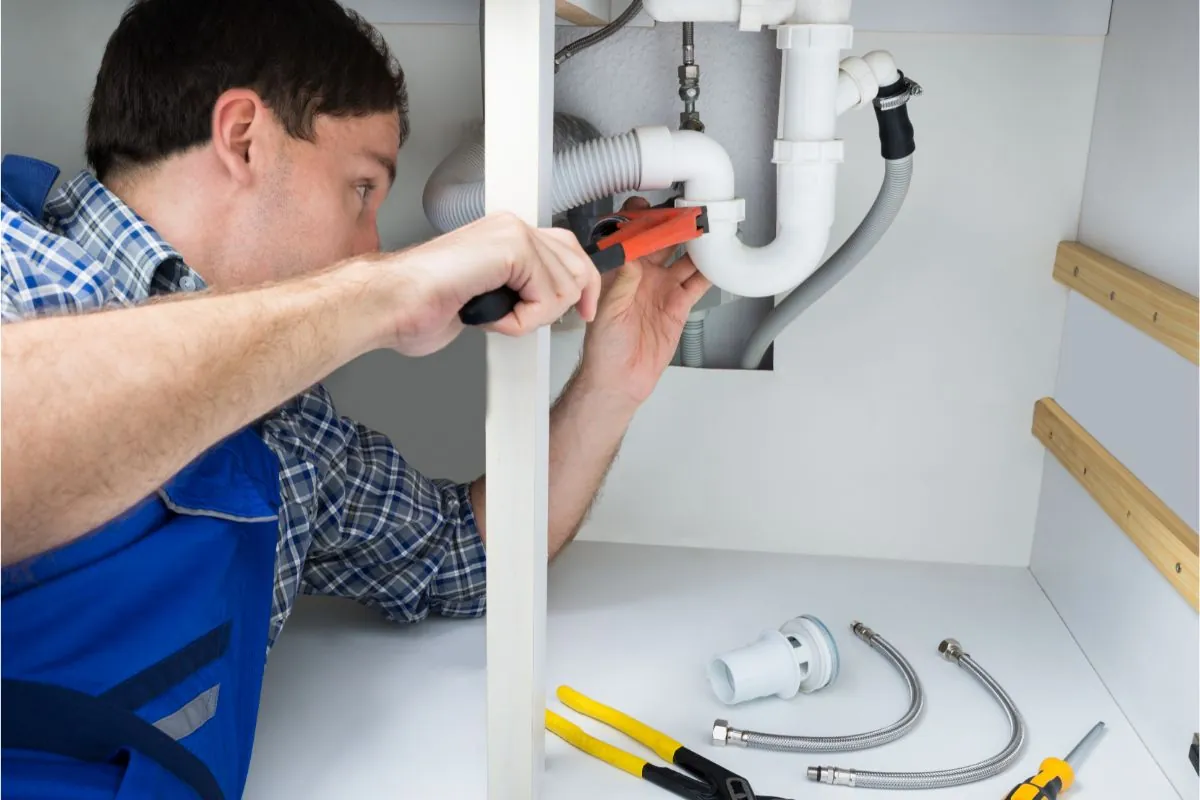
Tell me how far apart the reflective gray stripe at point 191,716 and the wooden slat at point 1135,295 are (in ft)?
2.62

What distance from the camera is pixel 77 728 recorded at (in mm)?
743

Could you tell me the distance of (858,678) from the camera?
1.05 meters

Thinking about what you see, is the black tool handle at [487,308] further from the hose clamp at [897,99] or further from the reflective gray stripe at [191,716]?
the hose clamp at [897,99]

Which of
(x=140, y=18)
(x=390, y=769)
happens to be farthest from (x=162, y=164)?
(x=390, y=769)

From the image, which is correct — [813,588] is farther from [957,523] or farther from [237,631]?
[237,631]

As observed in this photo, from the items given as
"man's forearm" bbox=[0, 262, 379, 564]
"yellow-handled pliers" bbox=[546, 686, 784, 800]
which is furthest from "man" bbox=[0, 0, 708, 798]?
"yellow-handled pliers" bbox=[546, 686, 784, 800]

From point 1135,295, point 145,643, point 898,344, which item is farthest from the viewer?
point 898,344

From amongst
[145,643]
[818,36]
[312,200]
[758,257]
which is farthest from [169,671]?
[818,36]

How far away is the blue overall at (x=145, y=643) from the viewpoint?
2.42 feet

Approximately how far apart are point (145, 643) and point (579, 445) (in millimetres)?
482

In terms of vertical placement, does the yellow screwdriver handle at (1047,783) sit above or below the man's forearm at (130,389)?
below

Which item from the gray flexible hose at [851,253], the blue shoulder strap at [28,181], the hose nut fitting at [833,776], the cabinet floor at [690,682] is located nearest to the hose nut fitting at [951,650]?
the cabinet floor at [690,682]

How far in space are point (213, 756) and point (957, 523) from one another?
33.9 inches

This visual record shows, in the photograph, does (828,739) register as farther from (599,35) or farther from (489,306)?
(599,35)
